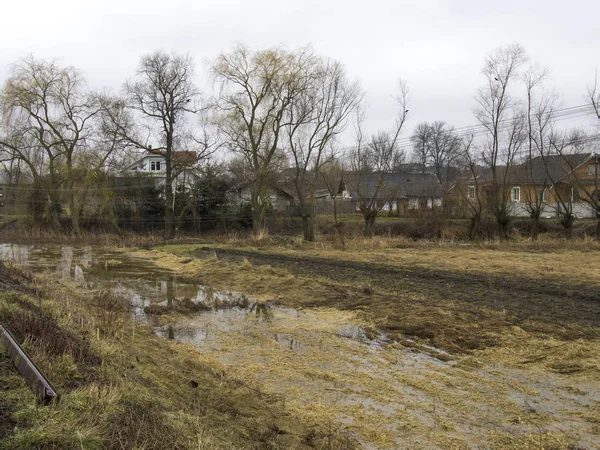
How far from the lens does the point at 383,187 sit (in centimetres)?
3678

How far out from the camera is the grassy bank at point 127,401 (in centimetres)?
363

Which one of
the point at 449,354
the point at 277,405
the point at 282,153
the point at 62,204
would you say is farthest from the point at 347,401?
the point at 62,204

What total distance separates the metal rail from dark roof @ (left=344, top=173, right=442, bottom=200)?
2984cm

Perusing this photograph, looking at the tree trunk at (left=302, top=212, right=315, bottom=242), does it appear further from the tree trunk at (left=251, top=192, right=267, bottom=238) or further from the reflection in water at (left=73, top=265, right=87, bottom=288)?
the reflection in water at (left=73, top=265, right=87, bottom=288)

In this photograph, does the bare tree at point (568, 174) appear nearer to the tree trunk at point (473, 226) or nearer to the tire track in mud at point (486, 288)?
the tree trunk at point (473, 226)

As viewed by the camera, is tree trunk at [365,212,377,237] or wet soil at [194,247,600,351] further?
tree trunk at [365,212,377,237]

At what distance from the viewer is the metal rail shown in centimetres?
397

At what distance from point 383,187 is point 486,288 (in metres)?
23.3

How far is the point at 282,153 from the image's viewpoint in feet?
136

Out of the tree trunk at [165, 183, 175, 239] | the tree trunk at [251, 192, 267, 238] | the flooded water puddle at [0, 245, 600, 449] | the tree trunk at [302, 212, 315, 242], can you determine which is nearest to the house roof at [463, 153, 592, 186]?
the tree trunk at [302, 212, 315, 242]

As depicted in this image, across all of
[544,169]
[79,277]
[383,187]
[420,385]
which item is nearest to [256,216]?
[383,187]

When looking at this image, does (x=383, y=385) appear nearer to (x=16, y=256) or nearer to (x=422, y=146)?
(x=16, y=256)

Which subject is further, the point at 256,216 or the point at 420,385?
the point at 256,216

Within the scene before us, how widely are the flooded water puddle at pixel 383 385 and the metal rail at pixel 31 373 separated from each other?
2.99 m
